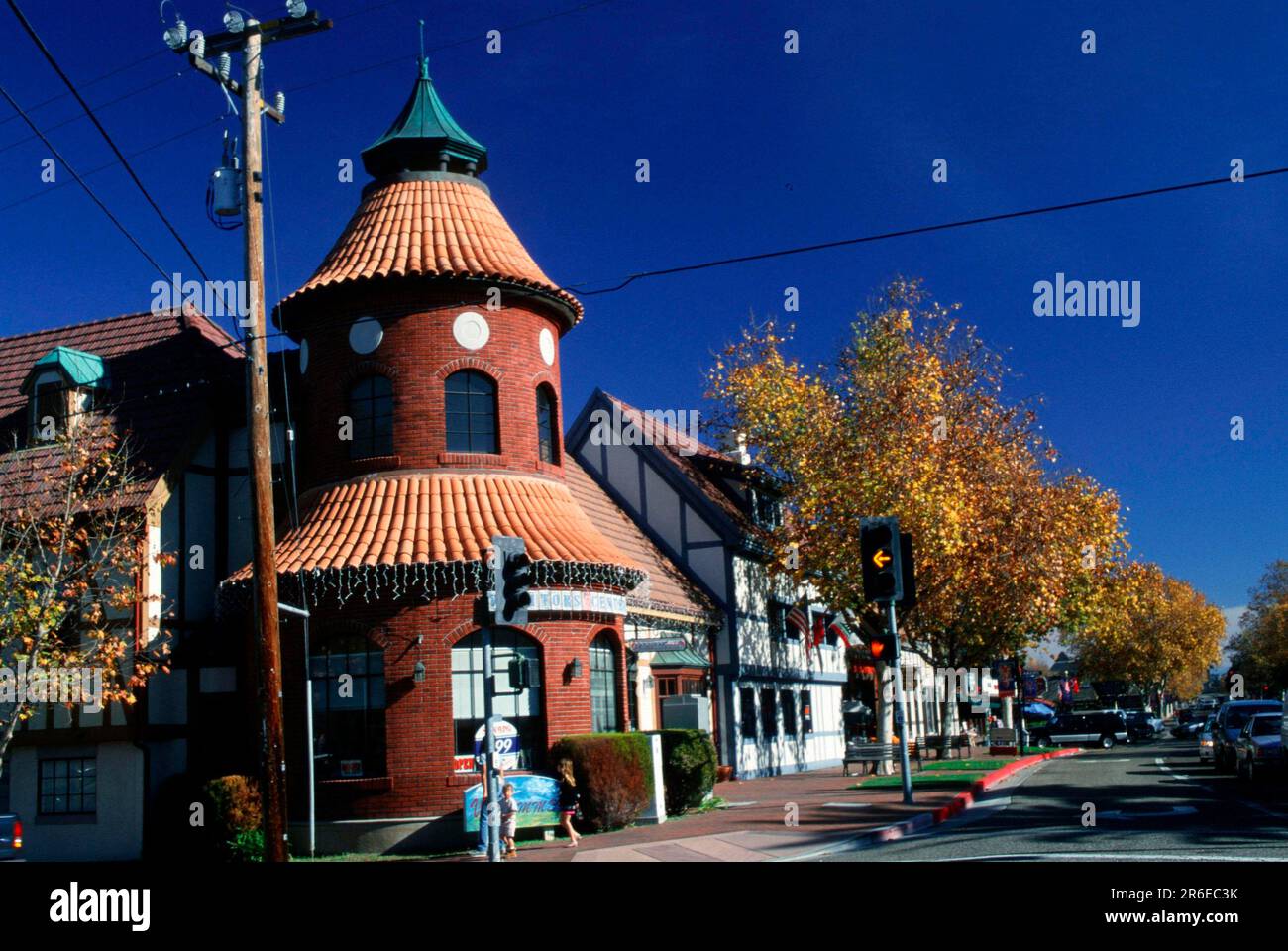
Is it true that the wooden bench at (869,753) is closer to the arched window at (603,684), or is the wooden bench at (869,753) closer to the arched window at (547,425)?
the arched window at (603,684)

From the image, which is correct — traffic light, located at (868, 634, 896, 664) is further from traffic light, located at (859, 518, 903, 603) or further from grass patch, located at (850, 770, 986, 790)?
grass patch, located at (850, 770, 986, 790)

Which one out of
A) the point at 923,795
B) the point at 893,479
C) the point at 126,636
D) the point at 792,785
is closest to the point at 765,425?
the point at 893,479

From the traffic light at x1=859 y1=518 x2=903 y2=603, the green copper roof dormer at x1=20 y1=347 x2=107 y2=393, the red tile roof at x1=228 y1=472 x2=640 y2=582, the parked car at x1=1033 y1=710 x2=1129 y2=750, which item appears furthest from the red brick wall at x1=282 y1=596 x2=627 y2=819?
the parked car at x1=1033 y1=710 x2=1129 y2=750

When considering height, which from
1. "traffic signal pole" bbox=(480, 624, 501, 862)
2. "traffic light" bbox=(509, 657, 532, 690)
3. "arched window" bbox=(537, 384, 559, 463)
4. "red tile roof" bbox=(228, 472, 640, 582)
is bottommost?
"traffic signal pole" bbox=(480, 624, 501, 862)

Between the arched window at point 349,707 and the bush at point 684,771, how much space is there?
5.02 m

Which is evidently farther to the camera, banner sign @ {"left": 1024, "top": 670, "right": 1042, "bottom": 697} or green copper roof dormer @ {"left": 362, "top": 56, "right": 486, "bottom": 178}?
banner sign @ {"left": 1024, "top": 670, "right": 1042, "bottom": 697}

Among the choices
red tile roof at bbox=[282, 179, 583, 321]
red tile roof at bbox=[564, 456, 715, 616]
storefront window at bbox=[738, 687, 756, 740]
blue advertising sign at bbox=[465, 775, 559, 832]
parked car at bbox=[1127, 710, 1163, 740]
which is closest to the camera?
blue advertising sign at bbox=[465, 775, 559, 832]

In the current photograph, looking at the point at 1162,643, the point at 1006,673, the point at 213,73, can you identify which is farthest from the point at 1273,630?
the point at 213,73

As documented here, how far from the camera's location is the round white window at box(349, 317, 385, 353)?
22359 millimetres

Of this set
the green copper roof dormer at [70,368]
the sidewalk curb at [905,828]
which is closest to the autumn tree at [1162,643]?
the sidewalk curb at [905,828]

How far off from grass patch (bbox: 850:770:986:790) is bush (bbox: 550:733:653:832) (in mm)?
7374

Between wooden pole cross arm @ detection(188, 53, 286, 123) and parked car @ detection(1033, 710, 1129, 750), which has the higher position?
wooden pole cross arm @ detection(188, 53, 286, 123)

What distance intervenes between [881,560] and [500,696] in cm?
691
